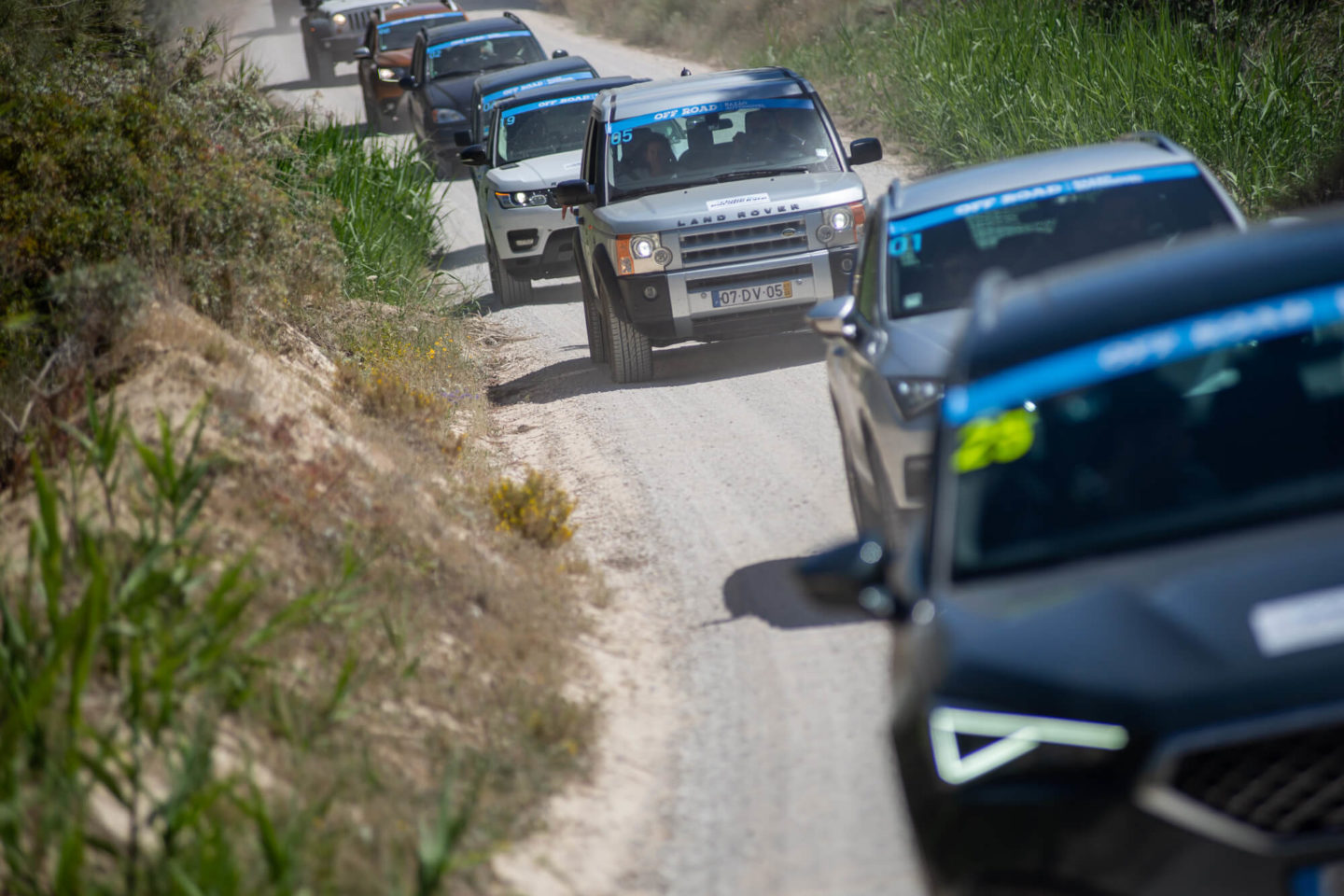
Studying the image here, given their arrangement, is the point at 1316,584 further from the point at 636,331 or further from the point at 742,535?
the point at 636,331

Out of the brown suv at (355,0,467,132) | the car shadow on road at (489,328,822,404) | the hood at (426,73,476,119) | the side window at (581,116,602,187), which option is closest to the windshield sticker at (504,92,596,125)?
the side window at (581,116,602,187)

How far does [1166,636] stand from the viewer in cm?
275

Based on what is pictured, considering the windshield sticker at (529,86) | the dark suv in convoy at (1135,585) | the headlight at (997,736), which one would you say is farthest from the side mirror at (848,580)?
the windshield sticker at (529,86)

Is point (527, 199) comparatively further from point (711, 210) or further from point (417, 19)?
point (417, 19)

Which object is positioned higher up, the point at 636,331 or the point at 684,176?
the point at 684,176

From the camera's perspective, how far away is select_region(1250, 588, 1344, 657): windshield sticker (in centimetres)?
263

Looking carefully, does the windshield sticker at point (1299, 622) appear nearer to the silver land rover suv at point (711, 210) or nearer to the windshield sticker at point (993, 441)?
the windshield sticker at point (993, 441)

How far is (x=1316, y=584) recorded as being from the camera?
2756 millimetres

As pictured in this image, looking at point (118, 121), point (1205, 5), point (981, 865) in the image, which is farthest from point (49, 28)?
point (1205, 5)

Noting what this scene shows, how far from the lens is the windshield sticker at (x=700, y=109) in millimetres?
11273

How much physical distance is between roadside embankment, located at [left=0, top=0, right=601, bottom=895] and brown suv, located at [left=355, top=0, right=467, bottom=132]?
1669 cm

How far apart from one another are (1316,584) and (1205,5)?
51.6ft

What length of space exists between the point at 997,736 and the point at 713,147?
29.8 ft

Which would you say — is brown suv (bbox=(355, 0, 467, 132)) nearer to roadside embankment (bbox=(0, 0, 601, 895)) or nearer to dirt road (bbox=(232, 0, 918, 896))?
roadside embankment (bbox=(0, 0, 601, 895))
